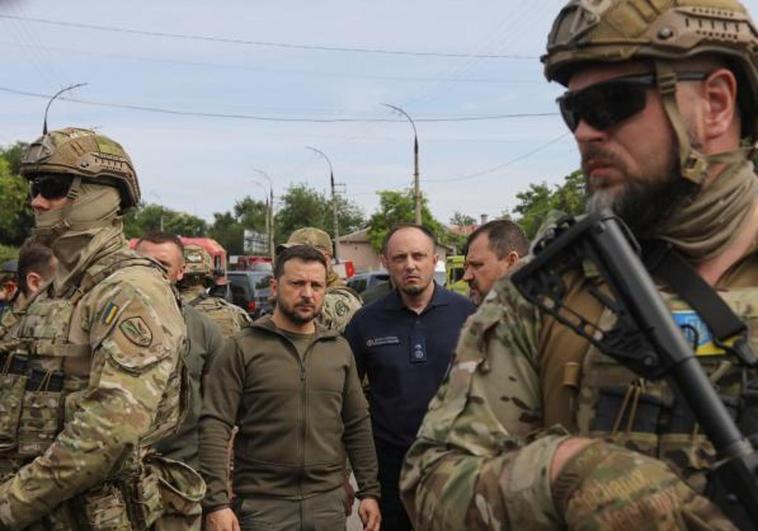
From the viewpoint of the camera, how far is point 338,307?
6.14 metres

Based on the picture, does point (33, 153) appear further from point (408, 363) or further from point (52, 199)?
point (408, 363)

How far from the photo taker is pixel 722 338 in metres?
1.48

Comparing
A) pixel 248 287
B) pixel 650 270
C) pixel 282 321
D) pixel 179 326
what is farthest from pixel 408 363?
pixel 248 287

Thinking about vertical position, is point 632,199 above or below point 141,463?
above

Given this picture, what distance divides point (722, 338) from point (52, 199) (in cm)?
251

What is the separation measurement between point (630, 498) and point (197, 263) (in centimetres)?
564

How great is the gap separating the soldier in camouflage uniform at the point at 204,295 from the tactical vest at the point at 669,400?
4.73 m

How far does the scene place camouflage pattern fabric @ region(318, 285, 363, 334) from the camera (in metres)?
5.96

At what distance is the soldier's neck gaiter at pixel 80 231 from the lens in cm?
318

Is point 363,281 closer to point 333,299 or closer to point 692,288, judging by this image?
point 333,299

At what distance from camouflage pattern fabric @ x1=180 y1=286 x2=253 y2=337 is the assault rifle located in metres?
4.74

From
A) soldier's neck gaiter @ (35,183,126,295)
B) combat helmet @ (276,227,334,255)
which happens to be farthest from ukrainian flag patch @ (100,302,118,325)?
combat helmet @ (276,227,334,255)

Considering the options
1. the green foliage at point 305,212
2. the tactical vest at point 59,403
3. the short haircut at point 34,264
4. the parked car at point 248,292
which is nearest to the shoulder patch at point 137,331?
the tactical vest at point 59,403

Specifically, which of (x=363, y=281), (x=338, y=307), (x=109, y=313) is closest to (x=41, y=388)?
(x=109, y=313)
